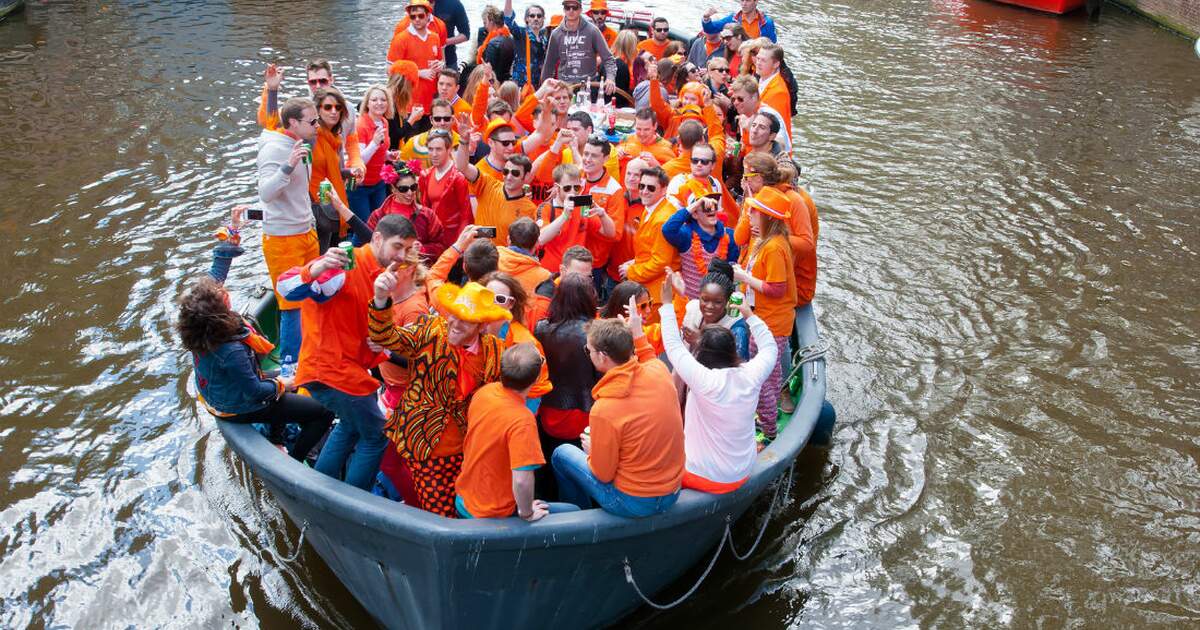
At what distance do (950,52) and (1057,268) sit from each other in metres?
10.4

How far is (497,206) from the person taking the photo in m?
6.94

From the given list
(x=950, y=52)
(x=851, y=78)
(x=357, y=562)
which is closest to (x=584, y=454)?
(x=357, y=562)

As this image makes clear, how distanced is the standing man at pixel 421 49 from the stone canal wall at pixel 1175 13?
725 inches

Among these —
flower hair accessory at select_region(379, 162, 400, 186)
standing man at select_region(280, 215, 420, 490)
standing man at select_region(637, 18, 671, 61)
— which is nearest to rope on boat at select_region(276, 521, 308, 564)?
standing man at select_region(280, 215, 420, 490)

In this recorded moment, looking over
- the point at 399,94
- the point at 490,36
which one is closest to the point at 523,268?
the point at 399,94

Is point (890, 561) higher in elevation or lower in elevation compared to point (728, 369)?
lower

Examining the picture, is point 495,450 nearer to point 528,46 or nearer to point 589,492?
point 589,492

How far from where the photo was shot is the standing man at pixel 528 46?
1172 centimetres

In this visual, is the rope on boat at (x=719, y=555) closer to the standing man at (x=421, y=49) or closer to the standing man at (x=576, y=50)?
the standing man at (x=576, y=50)

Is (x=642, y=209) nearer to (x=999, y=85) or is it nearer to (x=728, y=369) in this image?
(x=728, y=369)

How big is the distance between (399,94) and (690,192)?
3.53 meters

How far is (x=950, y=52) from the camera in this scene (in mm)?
19453

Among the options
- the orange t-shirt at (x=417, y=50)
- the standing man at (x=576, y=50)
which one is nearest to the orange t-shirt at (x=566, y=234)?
the orange t-shirt at (x=417, y=50)

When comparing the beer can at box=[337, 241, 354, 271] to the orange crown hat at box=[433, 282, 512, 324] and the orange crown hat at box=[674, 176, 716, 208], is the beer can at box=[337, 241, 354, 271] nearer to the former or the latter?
the orange crown hat at box=[433, 282, 512, 324]
